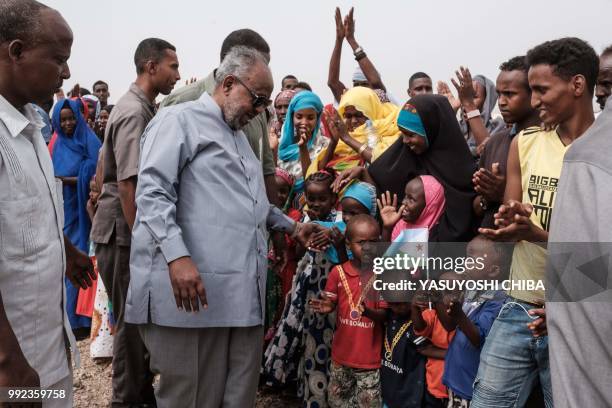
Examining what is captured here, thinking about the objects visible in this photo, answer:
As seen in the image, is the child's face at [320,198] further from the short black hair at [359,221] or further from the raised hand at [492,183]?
the raised hand at [492,183]

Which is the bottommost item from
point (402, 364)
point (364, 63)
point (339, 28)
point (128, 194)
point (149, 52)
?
point (402, 364)

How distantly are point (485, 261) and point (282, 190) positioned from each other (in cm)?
200

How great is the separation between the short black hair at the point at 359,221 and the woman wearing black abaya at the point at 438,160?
0.22m

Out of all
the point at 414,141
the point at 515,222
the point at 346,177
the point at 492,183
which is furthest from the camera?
the point at 346,177

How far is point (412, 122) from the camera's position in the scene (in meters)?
3.27

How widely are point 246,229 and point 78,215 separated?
391 cm

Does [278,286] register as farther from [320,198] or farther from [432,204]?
[432,204]

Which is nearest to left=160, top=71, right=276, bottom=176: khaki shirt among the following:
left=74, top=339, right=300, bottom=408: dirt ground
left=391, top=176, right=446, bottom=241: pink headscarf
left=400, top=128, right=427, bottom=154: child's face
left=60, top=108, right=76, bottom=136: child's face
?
left=400, top=128, right=427, bottom=154: child's face

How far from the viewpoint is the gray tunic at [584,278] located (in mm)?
1079

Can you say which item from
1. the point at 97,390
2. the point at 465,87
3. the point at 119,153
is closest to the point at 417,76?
the point at 465,87

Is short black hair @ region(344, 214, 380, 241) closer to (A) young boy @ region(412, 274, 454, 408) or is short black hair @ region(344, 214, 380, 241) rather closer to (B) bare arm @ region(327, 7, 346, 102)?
(A) young boy @ region(412, 274, 454, 408)

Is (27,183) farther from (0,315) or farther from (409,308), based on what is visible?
(409,308)

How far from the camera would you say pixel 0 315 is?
1.67 m

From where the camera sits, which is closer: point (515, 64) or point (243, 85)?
point (243, 85)
